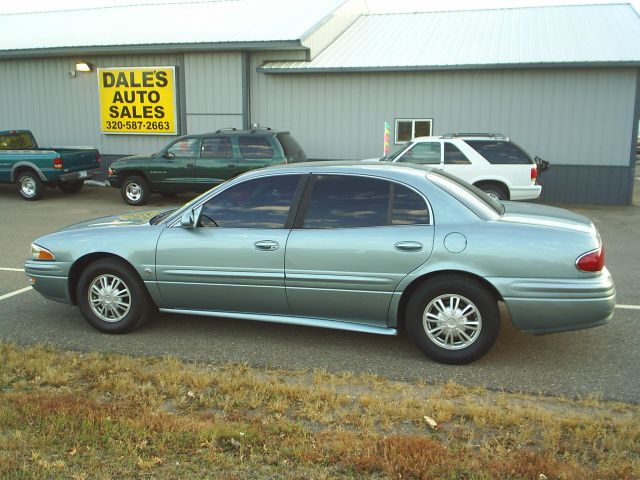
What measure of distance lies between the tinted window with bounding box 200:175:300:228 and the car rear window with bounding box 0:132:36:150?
12.6m

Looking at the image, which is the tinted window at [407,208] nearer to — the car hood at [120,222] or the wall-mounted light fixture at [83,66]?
the car hood at [120,222]

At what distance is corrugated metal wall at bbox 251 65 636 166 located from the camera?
14609mm

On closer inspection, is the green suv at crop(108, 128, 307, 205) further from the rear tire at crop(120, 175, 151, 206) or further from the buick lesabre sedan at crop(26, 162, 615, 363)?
the buick lesabre sedan at crop(26, 162, 615, 363)

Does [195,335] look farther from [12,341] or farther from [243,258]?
[12,341]

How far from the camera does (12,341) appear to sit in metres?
5.39

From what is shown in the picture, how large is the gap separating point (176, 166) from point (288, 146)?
2.67 meters

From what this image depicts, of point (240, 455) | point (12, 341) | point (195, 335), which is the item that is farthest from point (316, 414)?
point (12, 341)

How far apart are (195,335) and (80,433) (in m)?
1.99

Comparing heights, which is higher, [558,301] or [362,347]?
[558,301]

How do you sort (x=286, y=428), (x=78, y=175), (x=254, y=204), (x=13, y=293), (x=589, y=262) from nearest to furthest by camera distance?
(x=286, y=428) → (x=589, y=262) → (x=254, y=204) → (x=13, y=293) → (x=78, y=175)

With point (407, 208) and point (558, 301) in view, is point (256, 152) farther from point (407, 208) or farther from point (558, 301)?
point (558, 301)

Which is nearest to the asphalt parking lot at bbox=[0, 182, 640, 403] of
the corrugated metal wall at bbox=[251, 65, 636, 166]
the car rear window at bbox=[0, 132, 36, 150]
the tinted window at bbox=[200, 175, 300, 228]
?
the tinted window at bbox=[200, 175, 300, 228]

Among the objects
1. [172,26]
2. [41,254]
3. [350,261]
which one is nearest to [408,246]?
[350,261]

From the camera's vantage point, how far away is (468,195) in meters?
5.07
